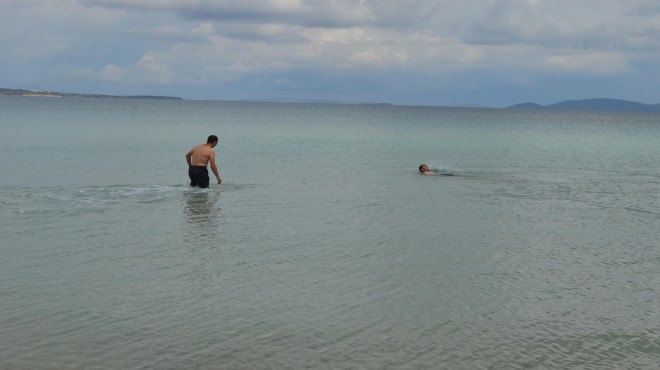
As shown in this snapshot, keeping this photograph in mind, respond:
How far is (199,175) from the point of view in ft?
70.6

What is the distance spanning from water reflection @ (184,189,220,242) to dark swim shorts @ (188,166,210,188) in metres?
0.30

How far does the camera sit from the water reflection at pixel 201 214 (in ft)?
48.6

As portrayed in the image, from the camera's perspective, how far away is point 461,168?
109ft

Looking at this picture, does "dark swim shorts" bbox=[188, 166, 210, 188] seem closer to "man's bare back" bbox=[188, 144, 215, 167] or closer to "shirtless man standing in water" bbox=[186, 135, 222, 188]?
"shirtless man standing in water" bbox=[186, 135, 222, 188]

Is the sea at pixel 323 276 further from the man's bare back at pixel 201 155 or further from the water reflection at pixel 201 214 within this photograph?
the man's bare back at pixel 201 155

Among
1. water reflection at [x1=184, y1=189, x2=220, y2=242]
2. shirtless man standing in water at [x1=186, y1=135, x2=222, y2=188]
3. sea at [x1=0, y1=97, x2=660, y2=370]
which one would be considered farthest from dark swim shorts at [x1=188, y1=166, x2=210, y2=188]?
sea at [x1=0, y1=97, x2=660, y2=370]

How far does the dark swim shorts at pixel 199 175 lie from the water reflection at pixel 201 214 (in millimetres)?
300

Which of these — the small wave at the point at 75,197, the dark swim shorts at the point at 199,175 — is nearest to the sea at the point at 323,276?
the small wave at the point at 75,197

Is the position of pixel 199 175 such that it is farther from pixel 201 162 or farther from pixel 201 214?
pixel 201 214

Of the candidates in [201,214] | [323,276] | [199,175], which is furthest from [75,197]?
[323,276]

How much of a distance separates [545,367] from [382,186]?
1688 cm

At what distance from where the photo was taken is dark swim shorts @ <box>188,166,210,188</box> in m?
21.4

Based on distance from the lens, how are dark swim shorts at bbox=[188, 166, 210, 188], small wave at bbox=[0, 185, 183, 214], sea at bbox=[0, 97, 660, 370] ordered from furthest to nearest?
dark swim shorts at bbox=[188, 166, 210, 188], small wave at bbox=[0, 185, 183, 214], sea at bbox=[0, 97, 660, 370]

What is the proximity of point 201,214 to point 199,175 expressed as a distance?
14.5 ft
